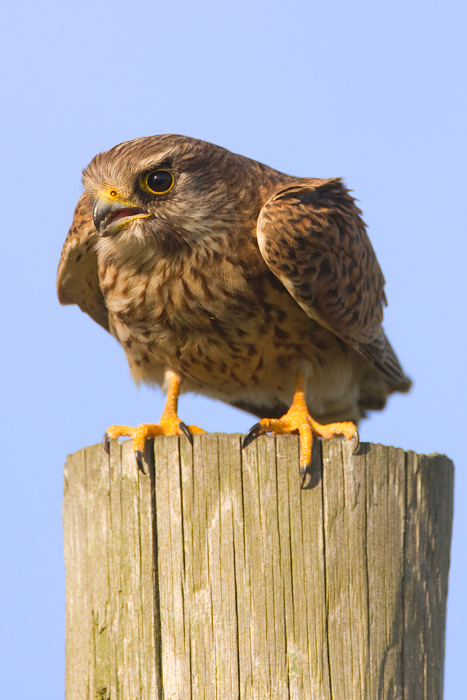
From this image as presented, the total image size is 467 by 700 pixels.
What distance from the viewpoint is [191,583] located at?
2426 mm

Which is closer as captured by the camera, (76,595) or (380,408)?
(76,595)

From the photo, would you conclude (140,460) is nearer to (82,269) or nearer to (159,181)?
(159,181)

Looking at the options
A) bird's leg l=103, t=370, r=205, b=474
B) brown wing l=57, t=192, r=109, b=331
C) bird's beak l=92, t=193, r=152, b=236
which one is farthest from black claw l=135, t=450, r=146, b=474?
brown wing l=57, t=192, r=109, b=331

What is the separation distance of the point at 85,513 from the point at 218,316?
1367 mm

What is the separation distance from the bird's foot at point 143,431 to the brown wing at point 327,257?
31.6 inches

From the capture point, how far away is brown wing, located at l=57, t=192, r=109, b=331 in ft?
13.8

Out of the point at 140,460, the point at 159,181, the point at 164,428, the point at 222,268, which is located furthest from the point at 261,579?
the point at 159,181

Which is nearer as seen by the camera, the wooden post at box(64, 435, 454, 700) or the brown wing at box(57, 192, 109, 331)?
the wooden post at box(64, 435, 454, 700)

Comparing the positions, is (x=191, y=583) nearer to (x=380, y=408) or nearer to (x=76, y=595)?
(x=76, y=595)

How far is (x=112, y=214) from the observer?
3.70m

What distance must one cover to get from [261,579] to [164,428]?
1371 millimetres

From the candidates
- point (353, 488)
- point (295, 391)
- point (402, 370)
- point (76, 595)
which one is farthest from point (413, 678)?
point (402, 370)

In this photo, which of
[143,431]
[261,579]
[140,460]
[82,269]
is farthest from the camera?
[82,269]

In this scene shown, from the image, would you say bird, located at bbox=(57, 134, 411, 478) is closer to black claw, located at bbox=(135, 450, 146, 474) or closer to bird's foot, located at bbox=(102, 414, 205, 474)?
bird's foot, located at bbox=(102, 414, 205, 474)
